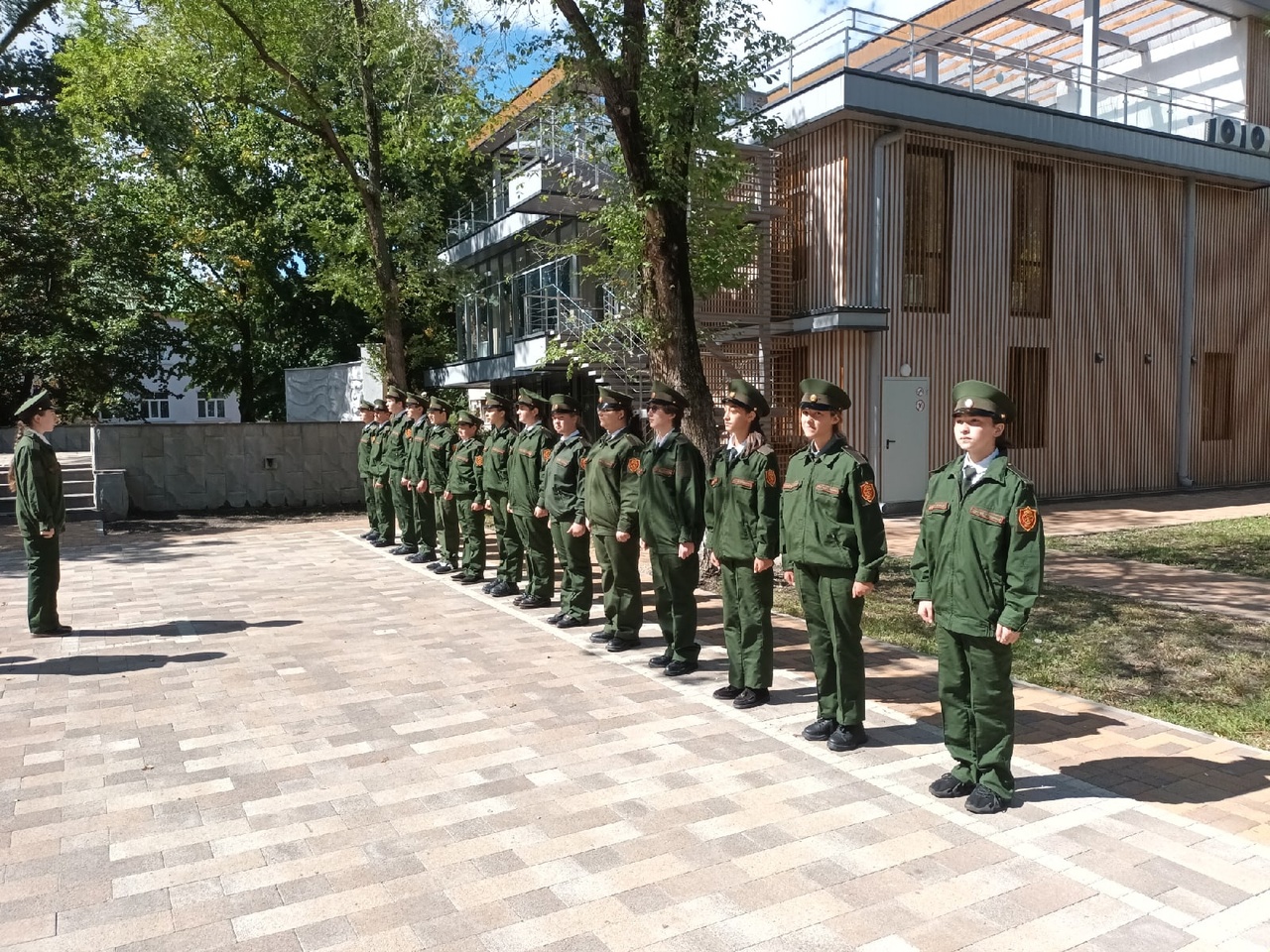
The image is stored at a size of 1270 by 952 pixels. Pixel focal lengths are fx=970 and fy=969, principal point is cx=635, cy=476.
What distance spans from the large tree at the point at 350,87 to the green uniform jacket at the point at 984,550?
1188 centimetres

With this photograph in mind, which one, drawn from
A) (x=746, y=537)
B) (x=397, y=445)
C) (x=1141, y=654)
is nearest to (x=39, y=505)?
(x=397, y=445)

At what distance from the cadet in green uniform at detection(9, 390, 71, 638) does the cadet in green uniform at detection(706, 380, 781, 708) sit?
554 centimetres

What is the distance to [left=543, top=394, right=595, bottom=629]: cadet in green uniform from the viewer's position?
8430 mm

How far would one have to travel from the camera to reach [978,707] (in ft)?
14.4

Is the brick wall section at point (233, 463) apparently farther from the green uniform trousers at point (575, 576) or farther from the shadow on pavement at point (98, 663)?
the green uniform trousers at point (575, 576)

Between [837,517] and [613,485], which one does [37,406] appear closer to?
[613,485]

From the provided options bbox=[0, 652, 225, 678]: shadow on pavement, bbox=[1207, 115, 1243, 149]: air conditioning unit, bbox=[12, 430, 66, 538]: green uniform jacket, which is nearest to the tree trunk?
bbox=[0, 652, 225, 678]: shadow on pavement

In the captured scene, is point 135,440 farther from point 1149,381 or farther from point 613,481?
point 1149,381

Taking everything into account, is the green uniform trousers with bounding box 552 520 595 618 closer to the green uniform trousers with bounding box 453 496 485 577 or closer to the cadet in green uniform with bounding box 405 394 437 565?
the green uniform trousers with bounding box 453 496 485 577

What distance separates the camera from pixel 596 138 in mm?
10672

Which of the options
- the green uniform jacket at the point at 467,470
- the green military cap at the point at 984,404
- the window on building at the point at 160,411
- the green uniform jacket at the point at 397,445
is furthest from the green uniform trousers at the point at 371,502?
the window on building at the point at 160,411

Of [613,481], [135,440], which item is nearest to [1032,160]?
[613,481]

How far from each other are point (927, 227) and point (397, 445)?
10086 millimetres

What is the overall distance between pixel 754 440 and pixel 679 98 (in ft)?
16.1
